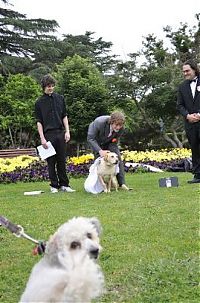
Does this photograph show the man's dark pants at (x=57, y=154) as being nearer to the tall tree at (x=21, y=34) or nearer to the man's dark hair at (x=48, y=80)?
the man's dark hair at (x=48, y=80)

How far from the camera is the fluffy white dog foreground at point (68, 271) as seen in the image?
7.93 ft

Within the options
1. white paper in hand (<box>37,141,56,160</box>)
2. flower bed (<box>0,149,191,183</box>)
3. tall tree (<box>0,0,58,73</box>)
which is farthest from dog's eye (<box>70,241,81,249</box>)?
tall tree (<box>0,0,58,73</box>)

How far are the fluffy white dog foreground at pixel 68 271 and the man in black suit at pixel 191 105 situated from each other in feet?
21.9

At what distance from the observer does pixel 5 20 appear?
36.1 m

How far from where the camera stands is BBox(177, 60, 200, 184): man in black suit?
9281mm

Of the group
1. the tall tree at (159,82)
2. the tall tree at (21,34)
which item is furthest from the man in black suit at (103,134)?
the tall tree at (21,34)

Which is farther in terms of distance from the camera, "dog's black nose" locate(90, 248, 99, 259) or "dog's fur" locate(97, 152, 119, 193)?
"dog's fur" locate(97, 152, 119, 193)

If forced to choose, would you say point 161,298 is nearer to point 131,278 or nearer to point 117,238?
point 131,278

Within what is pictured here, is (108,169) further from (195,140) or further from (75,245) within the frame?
(75,245)

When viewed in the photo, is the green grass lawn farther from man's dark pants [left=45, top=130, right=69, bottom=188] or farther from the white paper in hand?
the white paper in hand

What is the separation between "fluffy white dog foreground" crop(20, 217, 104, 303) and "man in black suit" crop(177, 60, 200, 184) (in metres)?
6.69

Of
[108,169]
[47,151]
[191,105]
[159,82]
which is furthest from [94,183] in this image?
[159,82]

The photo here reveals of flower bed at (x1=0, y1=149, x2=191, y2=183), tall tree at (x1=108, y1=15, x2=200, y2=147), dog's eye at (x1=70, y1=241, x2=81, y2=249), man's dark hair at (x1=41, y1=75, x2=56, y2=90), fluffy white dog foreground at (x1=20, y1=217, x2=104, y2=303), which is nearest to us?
fluffy white dog foreground at (x1=20, y1=217, x2=104, y2=303)

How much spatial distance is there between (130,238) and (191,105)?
15.6 feet
